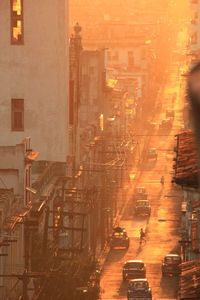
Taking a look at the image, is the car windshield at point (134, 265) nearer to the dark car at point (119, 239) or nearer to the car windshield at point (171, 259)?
the car windshield at point (171, 259)

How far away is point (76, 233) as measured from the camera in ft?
178

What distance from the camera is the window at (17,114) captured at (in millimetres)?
43138

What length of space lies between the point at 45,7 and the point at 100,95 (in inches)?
1364

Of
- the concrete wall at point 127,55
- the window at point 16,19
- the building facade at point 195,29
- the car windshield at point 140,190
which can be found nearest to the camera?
the window at point 16,19

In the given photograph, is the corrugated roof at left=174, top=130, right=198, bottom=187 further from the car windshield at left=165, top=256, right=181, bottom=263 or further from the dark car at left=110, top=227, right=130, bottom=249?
the dark car at left=110, top=227, right=130, bottom=249

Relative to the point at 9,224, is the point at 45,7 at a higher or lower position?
higher

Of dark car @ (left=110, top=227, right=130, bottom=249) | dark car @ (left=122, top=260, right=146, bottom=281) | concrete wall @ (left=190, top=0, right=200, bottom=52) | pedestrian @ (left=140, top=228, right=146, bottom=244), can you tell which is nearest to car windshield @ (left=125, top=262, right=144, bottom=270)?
dark car @ (left=122, top=260, right=146, bottom=281)

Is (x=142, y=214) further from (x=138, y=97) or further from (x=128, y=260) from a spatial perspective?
(x=138, y=97)

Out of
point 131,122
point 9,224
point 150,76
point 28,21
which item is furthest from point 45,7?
point 150,76

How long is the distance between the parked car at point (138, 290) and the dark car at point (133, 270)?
383cm

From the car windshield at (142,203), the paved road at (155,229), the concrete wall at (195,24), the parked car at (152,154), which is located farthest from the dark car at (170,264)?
the parked car at (152,154)

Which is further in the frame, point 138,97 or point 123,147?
point 138,97

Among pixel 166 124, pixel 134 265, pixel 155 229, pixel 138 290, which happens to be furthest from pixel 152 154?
pixel 138 290

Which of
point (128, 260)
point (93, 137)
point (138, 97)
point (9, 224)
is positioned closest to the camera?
point (9, 224)
